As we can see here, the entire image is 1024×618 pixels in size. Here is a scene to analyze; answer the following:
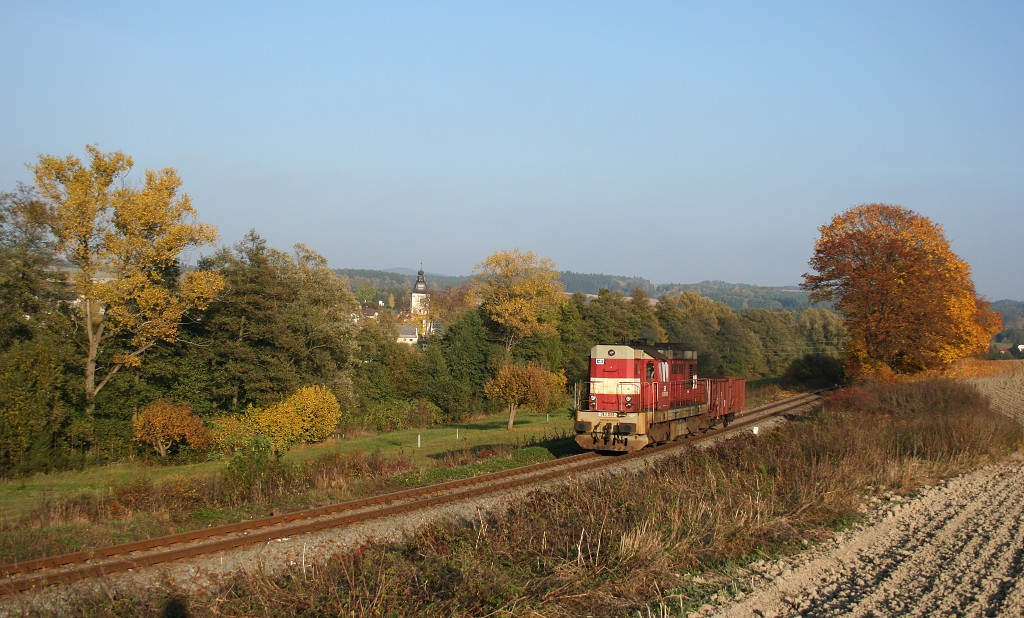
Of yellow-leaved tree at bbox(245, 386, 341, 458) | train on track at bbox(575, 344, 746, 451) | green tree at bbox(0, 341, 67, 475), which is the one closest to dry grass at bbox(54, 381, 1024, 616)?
train on track at bbox(575, 344, 746, 451)

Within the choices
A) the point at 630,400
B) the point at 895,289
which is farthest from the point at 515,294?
the point at 630,400

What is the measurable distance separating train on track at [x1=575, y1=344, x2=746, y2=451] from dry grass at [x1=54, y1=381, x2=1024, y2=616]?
435 cm

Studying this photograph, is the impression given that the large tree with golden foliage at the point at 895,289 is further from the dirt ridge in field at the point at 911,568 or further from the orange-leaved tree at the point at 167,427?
the orange-leaved tree at the point at 167,427

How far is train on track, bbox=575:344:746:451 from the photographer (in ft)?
64.9

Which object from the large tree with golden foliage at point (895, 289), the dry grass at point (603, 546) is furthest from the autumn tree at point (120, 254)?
the large tree with golden foliage at point (895, 289)

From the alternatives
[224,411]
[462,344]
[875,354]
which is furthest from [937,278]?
[224,411]

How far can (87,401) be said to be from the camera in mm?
31859

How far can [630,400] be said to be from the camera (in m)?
20.2

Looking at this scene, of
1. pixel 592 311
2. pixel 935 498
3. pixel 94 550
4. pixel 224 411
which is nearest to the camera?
pixel 94 550

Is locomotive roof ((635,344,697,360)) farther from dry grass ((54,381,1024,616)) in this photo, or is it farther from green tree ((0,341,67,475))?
green tree ((0,341,67,475))

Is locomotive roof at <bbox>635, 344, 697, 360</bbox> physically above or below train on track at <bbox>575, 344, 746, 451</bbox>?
above

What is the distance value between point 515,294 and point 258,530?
48361 millimetres

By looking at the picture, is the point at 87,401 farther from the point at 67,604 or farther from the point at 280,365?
the point at 67,604

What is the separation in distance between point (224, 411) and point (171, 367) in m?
3.76
